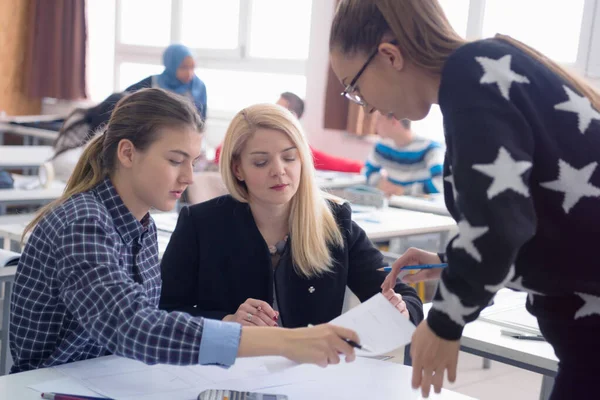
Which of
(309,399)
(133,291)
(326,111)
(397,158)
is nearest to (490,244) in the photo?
(309,399)

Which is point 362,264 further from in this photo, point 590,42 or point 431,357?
point 590,42

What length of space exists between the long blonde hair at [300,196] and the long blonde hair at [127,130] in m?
0.47

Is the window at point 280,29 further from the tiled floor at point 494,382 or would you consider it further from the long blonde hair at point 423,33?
the long blonde hair at point 423,33

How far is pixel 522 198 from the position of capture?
965 millimetres

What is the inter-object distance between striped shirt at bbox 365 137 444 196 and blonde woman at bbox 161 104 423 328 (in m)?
2.88

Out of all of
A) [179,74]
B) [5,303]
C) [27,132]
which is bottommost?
[27,132]

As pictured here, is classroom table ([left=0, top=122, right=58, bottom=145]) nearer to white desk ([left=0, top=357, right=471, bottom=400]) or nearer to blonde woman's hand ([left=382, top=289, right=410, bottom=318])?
blonde woman's hand ([left=382, top=289, right=410, bottom=318])

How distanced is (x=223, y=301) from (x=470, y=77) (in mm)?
1291

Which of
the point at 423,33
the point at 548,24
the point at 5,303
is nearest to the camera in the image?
the point at 423,33

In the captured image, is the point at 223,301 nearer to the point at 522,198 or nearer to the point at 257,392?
the point at 257,392

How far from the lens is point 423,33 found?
3.67 ft

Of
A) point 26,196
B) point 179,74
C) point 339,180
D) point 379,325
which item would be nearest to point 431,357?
point 379,325

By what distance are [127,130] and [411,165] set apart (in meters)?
3.58

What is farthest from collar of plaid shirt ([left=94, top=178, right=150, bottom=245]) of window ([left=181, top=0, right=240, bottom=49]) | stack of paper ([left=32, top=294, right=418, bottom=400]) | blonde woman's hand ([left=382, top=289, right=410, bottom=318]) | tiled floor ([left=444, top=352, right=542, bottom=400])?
window ([left=181, top=0, right=240, bottom=49])
